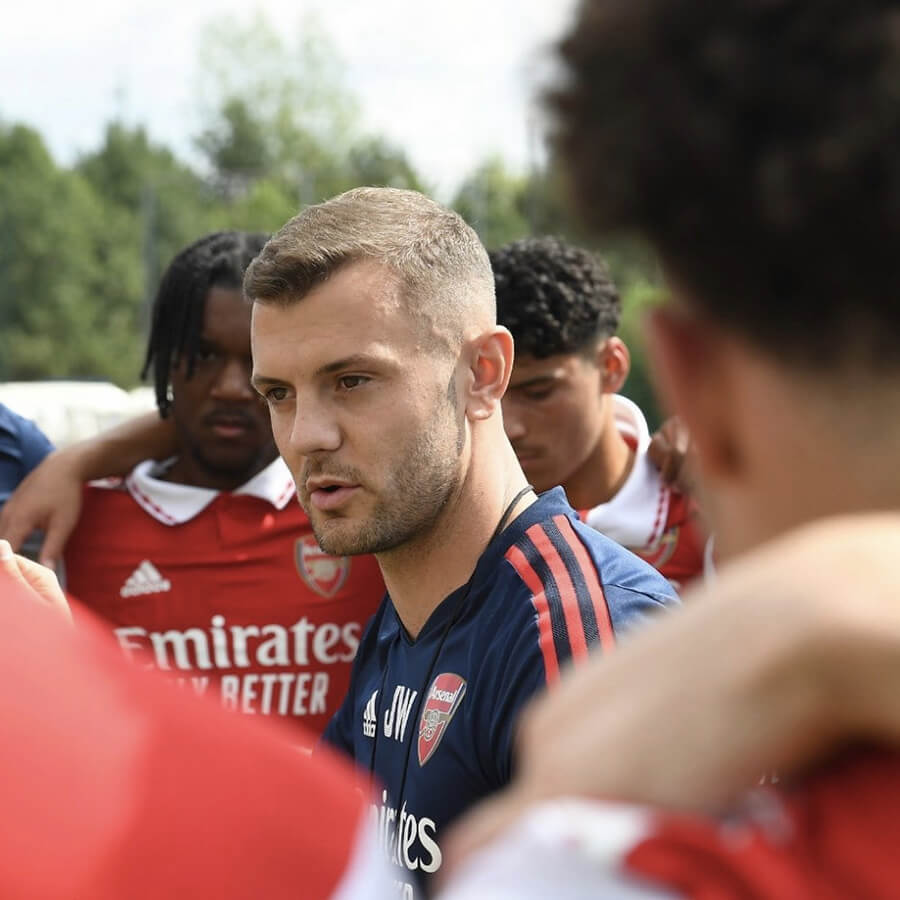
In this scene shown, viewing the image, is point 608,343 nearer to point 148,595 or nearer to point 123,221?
point 148,595

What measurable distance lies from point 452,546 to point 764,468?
6.38 feet

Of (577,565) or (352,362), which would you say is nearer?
(577,565)

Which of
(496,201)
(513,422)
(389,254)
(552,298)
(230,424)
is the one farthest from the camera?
(496,201)

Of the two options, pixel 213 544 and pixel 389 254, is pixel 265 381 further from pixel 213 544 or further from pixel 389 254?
pixel 213 544

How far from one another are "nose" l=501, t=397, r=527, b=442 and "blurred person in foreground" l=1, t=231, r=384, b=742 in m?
0.66

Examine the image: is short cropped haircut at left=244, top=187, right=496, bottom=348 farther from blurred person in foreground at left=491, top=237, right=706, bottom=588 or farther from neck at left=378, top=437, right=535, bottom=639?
blurred person in foreground at left=491, top=237, right=706, bottom=588

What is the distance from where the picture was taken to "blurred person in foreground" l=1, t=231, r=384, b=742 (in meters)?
4.01

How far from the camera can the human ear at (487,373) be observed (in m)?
3.01

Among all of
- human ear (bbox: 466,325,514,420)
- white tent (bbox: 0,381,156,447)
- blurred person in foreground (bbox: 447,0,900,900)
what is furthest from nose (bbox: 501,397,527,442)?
blurred person in foreground (bbox: 447,0,900,900)

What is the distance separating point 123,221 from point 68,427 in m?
50.8

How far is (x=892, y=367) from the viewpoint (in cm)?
91

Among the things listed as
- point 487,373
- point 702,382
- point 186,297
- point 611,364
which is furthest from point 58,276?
point 702,382

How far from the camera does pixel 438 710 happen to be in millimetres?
2697

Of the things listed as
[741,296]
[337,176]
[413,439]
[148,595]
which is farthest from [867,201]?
[337,176]
